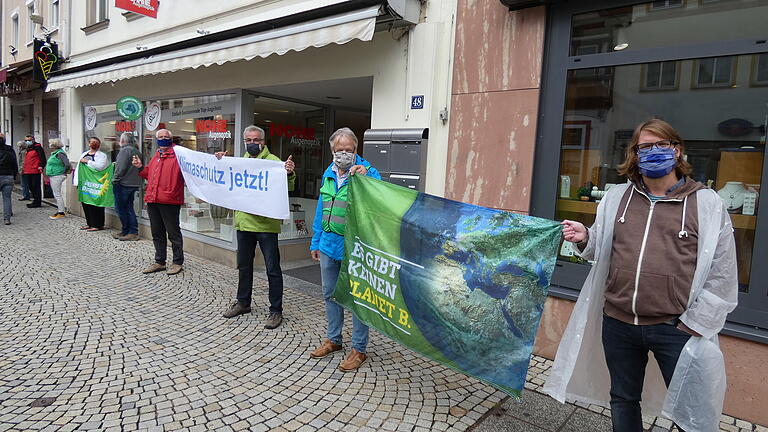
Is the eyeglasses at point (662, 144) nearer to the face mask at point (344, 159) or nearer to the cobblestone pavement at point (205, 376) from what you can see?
the cobblestone pavement at point (205, 376)

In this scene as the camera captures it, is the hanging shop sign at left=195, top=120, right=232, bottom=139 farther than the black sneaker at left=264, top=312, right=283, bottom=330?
Yes

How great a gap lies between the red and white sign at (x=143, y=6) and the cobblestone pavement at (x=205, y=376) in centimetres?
519

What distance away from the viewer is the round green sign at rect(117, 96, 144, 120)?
8.23 meters

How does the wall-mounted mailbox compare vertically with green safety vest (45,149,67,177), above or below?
above

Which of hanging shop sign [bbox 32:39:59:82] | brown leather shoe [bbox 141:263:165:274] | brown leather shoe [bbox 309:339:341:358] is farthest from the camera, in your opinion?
hanging shop sign [bbox 32:39:59:82]

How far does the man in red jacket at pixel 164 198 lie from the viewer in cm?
616

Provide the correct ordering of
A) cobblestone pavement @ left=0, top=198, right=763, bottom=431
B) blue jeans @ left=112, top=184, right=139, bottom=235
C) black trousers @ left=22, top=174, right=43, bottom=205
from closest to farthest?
1. cobblestone pavement @ left=0, top=198, right=763, bottom=431
2. blue jeans @ left=112, top=184, right=139, bottom=235
3. black trousers @ left=22, top=174, right=43, bottom=205

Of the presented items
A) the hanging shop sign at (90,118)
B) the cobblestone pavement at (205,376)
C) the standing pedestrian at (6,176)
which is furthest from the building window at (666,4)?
the standing pedestrian at (6,176)

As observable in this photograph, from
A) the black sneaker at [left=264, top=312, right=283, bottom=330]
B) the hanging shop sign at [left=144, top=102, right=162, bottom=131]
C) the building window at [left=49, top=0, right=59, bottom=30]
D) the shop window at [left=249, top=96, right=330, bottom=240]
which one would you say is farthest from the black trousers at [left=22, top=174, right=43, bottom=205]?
the black sneaker at [left=264, top=312, right=283, bottom=330]

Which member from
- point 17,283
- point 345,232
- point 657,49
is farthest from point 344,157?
point 17,283

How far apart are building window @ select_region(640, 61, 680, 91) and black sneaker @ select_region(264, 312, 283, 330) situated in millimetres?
3937

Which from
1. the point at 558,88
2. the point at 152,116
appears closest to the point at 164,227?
the point at 152,116

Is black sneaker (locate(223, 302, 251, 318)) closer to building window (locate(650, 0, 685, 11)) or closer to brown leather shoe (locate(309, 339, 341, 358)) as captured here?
brown leather shoe (locate(309, 339, 341, 358))

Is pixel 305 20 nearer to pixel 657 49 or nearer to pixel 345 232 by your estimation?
pixel 345 232
